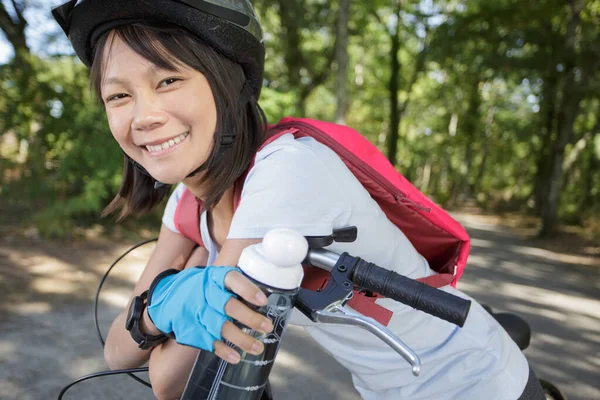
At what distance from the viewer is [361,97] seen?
2858 cm

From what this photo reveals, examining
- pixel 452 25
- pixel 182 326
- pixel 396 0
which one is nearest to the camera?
pixel 182 326

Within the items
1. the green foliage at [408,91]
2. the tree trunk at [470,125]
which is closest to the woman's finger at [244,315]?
the green foliage at [408,91]

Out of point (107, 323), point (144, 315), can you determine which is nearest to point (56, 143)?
point (107, 323)

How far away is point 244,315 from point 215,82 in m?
0.76

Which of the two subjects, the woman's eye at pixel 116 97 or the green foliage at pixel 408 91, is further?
the green foliage at pixel 408 91

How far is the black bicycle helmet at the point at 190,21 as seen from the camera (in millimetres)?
1320

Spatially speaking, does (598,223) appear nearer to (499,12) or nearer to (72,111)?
(499,12)

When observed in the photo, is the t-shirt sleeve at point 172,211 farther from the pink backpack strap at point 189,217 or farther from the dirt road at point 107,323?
the dirt road at point 107,323

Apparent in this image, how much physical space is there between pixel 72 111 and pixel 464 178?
77.6ft

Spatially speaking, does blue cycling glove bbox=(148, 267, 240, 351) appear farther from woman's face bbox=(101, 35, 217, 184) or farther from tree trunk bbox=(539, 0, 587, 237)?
tree trunk bbox=(539, 0, 587, 237)

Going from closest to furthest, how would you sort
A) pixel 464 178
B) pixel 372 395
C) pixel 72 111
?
1. pixel 372 395
2. pixel 72 111
3. pixel 464 178

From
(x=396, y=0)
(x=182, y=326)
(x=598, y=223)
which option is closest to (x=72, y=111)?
(x=182, y=326)

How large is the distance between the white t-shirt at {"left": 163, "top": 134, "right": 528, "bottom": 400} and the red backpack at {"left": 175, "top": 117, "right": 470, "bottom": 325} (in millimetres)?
55

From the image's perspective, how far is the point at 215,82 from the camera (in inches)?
53.8
